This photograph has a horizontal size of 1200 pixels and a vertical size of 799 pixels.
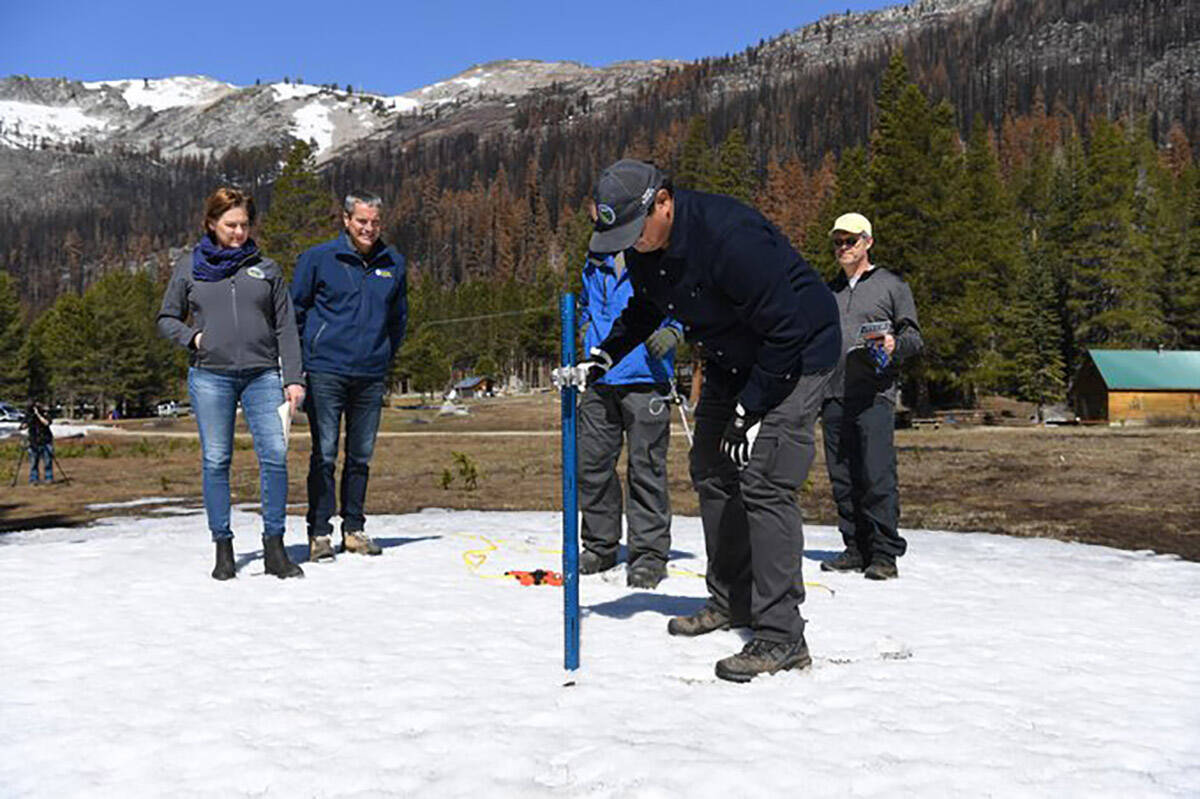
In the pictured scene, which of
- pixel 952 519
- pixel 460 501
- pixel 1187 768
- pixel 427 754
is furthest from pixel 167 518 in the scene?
pixel 1187 768

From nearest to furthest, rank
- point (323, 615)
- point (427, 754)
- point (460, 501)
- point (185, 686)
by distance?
point (427, 754) → point (185, 686) → point (323, 615) → point (460, 501)

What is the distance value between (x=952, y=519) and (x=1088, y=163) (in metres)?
60.2

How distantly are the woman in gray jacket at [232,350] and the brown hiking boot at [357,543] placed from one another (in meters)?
0.83

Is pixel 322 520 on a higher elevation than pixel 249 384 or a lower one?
lower

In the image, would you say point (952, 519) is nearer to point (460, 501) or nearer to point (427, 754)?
point (460, 501)

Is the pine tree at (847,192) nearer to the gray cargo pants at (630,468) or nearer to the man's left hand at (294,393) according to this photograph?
the gray cargo pants at (630,468)

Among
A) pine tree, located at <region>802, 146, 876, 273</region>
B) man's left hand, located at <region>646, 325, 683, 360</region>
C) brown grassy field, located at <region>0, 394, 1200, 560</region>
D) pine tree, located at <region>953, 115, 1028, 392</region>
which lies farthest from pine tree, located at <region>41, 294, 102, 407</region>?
man's left hand, located at <region>646, 325, 683, 360</region>

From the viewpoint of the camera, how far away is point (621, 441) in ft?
21.6

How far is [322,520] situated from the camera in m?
6.83

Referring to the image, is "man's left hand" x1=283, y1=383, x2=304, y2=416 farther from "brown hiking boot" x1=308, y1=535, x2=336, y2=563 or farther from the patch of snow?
the patch of snow

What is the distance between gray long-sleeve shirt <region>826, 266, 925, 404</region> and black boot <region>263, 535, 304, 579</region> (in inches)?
151

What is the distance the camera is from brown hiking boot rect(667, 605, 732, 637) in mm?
4727

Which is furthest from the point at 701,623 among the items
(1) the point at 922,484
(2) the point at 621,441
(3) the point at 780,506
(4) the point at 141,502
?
(1) the point at 922,484

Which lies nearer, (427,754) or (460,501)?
(427,754)
